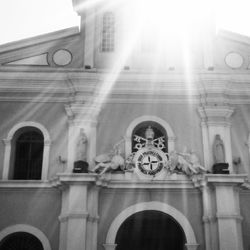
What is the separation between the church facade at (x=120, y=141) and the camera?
44.1ft

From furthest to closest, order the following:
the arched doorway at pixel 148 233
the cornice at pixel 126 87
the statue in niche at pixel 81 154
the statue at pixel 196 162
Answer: the cornice at pixel 126 87 < the arched doorway at pixel 148 233 < the statue at pixel 196 162 < the statue in niche at pixel 81 154

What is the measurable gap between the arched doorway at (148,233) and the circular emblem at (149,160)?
1.60 m

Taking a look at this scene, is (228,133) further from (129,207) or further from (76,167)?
(76,167)

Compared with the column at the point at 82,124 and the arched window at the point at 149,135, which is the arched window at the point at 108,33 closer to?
the column at the point at 82,124

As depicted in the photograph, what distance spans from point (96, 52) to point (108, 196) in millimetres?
5051

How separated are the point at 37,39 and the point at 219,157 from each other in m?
7.14

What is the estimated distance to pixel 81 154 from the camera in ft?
45.4

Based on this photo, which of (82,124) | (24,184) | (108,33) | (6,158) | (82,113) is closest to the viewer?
(24,184)

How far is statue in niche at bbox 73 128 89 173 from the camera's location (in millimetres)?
13570

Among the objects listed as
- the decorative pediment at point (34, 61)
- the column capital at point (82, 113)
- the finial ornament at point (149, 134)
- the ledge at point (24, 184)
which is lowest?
the ledge at point (24, 184)

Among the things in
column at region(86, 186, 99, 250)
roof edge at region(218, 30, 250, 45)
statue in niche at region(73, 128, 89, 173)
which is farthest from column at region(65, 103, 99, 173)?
roof edge at region(218, 30, 250, 45)

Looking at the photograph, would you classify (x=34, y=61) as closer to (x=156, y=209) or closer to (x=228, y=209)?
(x=156, y=209)

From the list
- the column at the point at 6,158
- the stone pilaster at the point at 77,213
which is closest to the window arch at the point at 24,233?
the stone pilaster at the point at 77,213

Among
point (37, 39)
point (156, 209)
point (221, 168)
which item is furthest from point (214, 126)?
point (37, 39)
